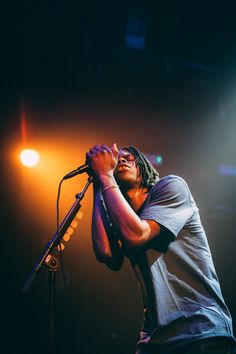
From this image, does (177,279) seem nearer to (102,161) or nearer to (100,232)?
(100,232)

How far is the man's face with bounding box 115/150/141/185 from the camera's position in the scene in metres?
2.51

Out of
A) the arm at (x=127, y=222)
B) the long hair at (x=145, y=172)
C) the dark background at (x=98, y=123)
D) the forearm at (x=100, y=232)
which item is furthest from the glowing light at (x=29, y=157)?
the arm at (x=127, y=222)

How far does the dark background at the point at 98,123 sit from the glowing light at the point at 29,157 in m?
0.13

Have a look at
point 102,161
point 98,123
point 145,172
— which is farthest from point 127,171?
point 98,123

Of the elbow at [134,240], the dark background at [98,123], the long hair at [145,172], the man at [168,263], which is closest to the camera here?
the man at [168,263]

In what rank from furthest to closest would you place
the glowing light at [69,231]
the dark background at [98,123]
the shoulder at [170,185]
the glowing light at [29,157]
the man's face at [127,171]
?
the glowing light at [29,157], the dark background at [98,123], the man's face at [127,171], the glowing light at [69,231], the shoulder at [170,185]

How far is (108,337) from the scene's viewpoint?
196 inches

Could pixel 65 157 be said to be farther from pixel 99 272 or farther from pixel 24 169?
pixel 99 272

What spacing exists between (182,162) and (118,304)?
2.73 metres

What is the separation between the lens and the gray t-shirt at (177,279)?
5.32 ft

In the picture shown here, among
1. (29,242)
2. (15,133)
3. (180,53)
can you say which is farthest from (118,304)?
(180,53)

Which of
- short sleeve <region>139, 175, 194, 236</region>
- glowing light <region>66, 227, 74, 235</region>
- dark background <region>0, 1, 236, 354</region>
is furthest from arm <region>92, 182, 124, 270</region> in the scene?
dark background <region>0, 1, 236, 354</region>

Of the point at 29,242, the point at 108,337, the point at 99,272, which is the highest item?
the point at 29,242

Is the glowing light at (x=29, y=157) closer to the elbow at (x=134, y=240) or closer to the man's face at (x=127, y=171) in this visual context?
the man's face at (x=127, y=171)
